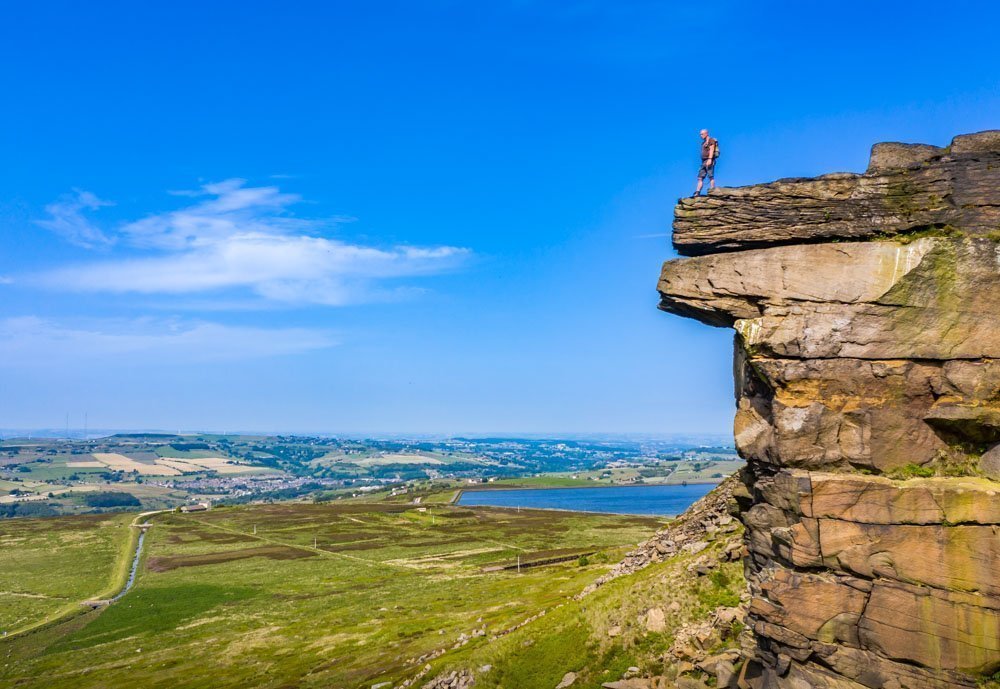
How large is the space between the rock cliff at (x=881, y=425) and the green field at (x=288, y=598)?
2430 centimetres

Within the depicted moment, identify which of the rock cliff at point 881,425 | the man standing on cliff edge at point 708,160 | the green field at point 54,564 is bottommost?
the green field at point 54,564

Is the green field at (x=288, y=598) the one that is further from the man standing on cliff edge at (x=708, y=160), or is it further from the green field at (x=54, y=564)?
the man standing on cliff edge at (x=708, y=160)

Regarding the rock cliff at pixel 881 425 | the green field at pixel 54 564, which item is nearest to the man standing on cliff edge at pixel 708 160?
the rock cliff at pixel 881 425

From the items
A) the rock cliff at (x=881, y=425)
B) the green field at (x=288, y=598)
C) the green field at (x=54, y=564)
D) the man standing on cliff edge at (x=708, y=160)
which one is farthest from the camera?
the green field at (x=54, y=564)

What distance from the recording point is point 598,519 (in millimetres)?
194250

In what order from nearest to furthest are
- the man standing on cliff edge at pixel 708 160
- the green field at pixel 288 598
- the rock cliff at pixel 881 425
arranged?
the rock cliff at pixel 881 425 < the man standing on cliff edge at pixel 708 160 < the green field at pixel 288 598

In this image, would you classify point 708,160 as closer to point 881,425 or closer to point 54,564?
point 881,425

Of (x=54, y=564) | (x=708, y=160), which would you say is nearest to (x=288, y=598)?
(x=54, y=564)

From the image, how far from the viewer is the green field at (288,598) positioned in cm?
5862

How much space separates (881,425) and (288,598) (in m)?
A: 92.7

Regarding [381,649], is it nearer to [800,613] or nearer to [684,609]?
[684,609]

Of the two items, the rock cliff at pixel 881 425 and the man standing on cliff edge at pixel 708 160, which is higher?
the man standing on cliff edge at pixel 708 160

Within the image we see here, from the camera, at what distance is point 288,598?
9738 cm

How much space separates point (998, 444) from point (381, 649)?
49.9 m
